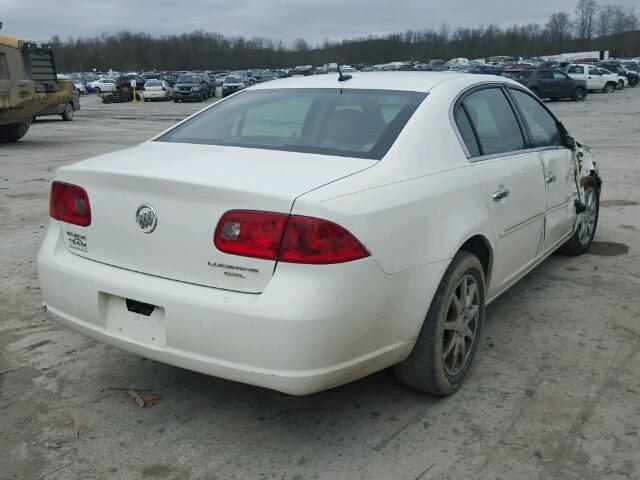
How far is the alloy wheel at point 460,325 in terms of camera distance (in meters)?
3.22

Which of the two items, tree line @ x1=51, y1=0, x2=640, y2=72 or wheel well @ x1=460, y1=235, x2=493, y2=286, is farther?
tree line @ x1=51, y1=0, x2=640, y2=72

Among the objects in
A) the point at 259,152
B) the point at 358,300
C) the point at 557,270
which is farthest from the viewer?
the point at 557,270

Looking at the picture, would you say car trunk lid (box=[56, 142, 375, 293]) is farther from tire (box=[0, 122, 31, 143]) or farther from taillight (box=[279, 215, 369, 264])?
tire (box=[0, 122, 31, 143])

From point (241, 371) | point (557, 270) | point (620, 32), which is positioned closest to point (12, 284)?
point (241, 371)

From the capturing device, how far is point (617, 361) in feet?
12.0

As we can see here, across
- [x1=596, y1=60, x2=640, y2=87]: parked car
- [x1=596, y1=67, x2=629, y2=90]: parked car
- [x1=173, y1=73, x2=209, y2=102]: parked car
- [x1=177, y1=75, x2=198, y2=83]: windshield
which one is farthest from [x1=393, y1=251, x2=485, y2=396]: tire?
[x1=596, y1=60, x2=640, y2=87]: parked car

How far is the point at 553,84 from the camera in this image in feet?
108

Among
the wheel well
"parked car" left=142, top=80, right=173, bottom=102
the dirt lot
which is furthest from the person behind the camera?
"parked car" left=142, top=80, right=173, bottom=102

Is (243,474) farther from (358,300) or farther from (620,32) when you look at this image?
(620,32)

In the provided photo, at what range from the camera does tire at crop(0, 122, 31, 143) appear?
1636cm

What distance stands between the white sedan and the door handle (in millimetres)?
22

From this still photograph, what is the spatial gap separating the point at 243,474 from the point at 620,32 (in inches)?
5798

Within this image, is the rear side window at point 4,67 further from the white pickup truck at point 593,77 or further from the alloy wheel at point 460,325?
the white pickup truck at point 593,77

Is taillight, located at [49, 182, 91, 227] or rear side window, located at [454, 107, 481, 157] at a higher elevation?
rear side window, located at [454, 107, 481, 157]
